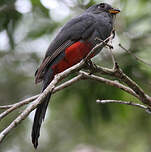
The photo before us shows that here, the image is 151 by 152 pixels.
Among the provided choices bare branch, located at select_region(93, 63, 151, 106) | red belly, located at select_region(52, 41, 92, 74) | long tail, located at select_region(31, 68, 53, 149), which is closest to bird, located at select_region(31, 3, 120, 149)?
red belly, located at select_region(52, 41, 92, 74)

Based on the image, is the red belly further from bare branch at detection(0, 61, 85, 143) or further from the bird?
bare branch at detection(0, 61, 85, 143)

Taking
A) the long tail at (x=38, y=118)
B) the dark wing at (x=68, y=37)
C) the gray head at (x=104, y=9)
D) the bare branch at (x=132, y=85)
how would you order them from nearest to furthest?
the bare branch at (x=132, y=85), the long tail at (x=38, y=118), the dark wing at (x=68, y=37), the gray head at (x=104, y=9)

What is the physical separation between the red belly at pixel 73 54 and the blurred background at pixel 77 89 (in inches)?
21.2

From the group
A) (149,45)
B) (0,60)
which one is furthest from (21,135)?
(149,45)

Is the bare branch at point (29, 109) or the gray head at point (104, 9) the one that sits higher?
the bare branch at point (29, 109)

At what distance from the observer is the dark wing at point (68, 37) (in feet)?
12.9

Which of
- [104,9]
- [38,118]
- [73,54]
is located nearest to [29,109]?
[38,118]

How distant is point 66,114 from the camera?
650 cm

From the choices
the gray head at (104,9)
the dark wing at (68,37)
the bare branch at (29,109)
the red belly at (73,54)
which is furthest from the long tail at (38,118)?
the gray head at (104,9)

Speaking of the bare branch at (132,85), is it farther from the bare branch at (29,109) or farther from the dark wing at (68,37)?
the dark wing at (68,37)

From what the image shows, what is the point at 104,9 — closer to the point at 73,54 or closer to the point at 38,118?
the point at 73,54

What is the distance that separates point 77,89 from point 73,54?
1.31 metres

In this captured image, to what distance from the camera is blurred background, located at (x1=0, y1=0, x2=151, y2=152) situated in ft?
16.6

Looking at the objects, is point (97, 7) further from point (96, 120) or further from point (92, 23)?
point (96, 120)
